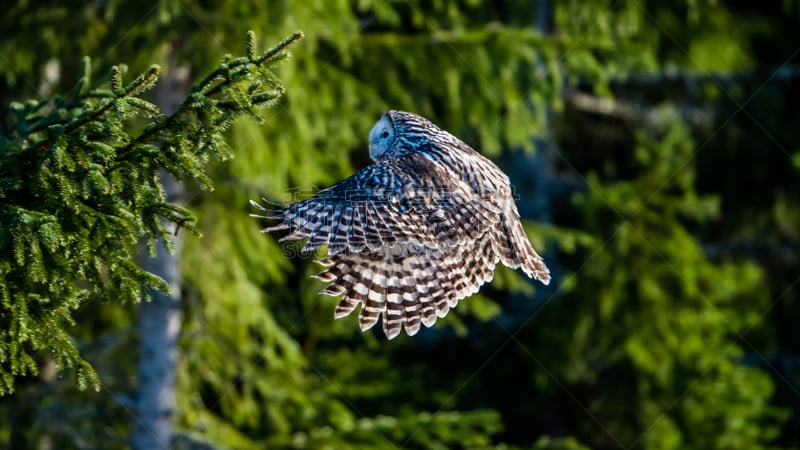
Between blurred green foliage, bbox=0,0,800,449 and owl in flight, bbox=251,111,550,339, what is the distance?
2023 millimetres

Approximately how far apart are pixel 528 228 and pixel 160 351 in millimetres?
2916

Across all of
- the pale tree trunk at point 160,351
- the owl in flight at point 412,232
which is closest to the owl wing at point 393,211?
the owl in flight at point 412,232

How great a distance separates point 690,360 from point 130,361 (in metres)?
5.48

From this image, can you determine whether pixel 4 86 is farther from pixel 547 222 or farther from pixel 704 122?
pixel 704 122

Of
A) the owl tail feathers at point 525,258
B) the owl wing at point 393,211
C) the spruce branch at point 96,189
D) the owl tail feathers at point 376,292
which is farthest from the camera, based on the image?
the owl tail feathers at point 525,258

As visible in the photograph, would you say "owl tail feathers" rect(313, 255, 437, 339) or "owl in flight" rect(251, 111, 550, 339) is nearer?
"owl in flight" rect(251, 111, 550, 339)

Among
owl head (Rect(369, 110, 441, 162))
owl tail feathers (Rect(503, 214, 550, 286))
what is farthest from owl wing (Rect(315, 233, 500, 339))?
owl head (Rect(369, 110, 441, 162))

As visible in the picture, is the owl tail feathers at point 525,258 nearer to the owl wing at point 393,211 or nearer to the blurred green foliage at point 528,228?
the owl wing at point 393,211

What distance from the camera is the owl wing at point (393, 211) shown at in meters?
4.58

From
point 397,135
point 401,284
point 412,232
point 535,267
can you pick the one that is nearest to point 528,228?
point 397,135

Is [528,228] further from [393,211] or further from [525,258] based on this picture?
[393,211]

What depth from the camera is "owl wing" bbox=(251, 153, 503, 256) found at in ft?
15.0

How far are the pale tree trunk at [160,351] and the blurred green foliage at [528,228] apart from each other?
0.21m

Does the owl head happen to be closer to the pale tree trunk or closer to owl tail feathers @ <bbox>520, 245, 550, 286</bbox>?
owl tail feathers @ <bbox>520, 245, 550, 286</bbox>
